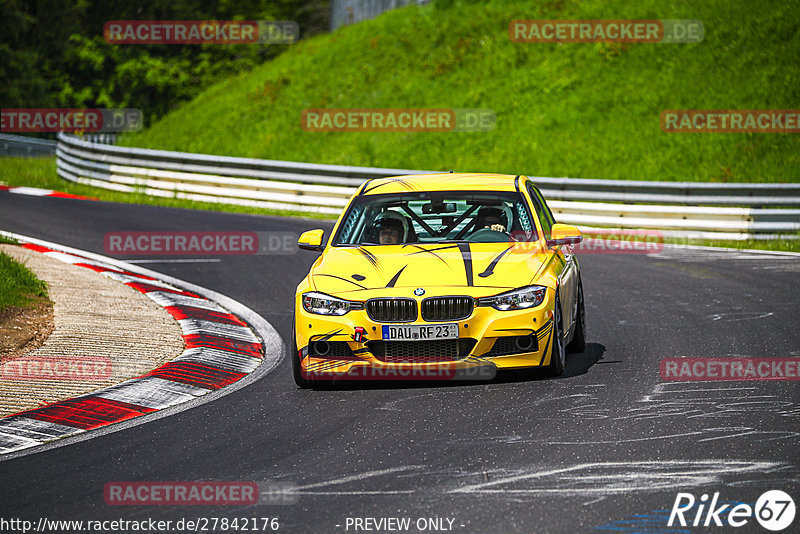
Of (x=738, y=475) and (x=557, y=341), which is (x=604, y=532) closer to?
(x=738, y=475)

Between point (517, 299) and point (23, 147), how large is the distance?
31.0 metres

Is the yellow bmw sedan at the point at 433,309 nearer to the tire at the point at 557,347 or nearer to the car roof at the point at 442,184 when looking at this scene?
the tire at the point at 557,347

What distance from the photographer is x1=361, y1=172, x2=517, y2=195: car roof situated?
1020 cm

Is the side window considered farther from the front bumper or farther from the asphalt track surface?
the front bumper

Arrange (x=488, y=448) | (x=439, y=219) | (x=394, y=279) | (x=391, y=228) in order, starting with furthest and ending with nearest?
1. (x=439, y=219)
2. (x=391, y=228)
3. (x=394, y=279)
4. (x=488, y=448)

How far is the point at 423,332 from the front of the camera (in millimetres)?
8445

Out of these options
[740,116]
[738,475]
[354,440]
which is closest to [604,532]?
[738,475]

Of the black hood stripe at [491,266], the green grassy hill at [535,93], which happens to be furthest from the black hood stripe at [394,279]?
the green grassy hill at [535,93]

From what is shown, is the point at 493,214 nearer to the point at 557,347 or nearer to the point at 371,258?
the point at 371,258

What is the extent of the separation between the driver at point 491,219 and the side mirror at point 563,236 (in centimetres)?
44

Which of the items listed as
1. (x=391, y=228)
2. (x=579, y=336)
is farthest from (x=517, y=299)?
(x=579, y=336)

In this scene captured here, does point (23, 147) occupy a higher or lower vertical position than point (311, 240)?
higher

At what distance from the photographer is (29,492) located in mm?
6234

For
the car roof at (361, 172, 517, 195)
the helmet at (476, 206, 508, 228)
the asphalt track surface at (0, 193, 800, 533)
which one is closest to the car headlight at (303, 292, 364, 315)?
the asphalt track surface at (0, 193, 800, 533)
